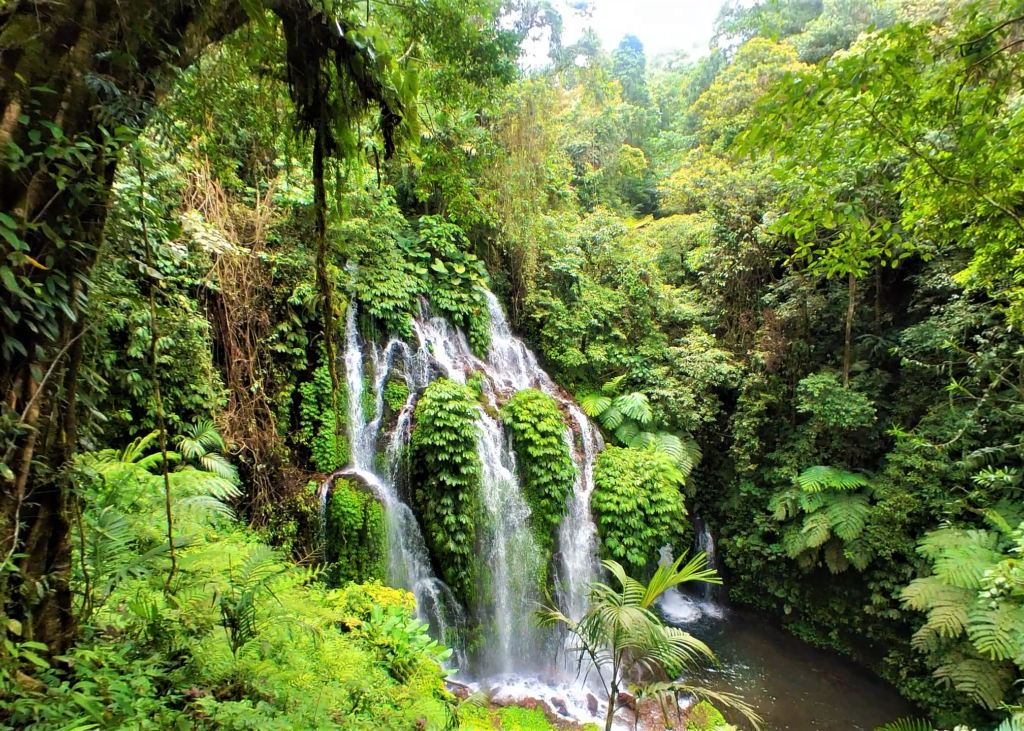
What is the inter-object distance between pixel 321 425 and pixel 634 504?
186 inches

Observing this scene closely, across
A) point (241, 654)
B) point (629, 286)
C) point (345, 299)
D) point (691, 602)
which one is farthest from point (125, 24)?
point (691, 602)

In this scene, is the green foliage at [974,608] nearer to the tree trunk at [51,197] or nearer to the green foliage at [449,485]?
the green foliage at [449,485]

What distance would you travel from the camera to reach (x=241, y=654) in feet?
6.87

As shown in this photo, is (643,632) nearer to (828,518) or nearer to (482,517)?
(482,517)

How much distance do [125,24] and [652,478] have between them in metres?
7.51

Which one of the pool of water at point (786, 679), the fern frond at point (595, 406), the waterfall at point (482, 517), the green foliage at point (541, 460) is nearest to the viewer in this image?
the waterfall at point (482, 517)

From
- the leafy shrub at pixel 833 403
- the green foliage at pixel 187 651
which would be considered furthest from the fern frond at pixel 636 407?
the green foliage at pixel 187 651

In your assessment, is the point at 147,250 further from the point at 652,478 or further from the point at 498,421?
the point at 652,478

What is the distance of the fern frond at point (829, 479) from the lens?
7.14m

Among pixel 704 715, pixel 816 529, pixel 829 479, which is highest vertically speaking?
pixel 829 479

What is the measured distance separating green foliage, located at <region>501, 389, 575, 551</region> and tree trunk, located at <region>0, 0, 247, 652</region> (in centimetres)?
542

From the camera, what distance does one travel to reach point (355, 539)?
18.1ft

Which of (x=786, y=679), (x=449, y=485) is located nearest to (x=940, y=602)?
(x=786, y=679)

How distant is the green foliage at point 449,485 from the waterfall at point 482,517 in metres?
0.20
